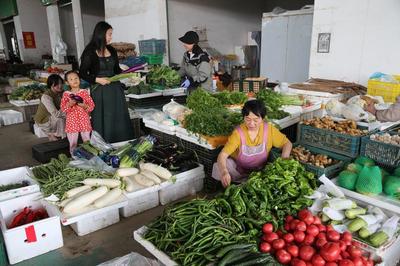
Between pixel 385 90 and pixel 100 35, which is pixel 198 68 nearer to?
pixel 100 35

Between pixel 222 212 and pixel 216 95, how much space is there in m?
2.58

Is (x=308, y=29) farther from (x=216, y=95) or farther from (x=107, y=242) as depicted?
(x=107, y=242)

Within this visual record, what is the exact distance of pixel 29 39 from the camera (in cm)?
1532

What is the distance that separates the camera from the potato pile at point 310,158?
2.96 m

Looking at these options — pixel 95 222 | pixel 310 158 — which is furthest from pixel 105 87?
pixel 310 158

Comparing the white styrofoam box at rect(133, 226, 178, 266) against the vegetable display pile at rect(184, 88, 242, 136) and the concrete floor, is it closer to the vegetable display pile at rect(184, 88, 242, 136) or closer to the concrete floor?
the concrete floor

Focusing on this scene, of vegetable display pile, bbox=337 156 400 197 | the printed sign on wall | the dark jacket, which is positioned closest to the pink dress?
the dark jacket

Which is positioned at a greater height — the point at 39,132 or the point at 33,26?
the point at 33,26

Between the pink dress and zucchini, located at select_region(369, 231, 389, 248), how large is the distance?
3.66 metres

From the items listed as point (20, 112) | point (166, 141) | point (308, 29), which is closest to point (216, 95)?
point (166, 141)

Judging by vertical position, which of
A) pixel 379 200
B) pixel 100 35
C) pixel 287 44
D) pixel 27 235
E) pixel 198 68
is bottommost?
pixel 27 235

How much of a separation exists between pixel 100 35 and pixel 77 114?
112cm

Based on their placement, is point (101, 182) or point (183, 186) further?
point (183, 186)

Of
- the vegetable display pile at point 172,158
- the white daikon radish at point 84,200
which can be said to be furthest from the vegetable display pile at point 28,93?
the white daikon radish at point 84,200
